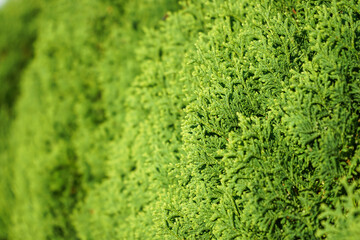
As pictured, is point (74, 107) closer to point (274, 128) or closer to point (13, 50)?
point (274, 128)

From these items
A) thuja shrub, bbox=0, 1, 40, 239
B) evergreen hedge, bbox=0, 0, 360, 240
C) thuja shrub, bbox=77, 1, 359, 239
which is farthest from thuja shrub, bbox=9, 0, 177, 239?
thuja shrub, bbox=0, 1, 40, 239

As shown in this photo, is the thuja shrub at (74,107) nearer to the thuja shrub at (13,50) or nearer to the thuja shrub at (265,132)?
the thuja shrub at (265,132)

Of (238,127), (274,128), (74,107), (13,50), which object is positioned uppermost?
(274,128)

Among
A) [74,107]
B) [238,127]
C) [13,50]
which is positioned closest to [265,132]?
[238,127]

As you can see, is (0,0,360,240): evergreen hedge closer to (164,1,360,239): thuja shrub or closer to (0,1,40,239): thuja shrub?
(164,1,360,239): thuja shrub

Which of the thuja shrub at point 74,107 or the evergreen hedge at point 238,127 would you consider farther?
the thuja shrub at point 74,107

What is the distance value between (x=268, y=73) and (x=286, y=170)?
89 cm

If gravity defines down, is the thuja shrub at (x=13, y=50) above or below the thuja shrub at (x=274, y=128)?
below

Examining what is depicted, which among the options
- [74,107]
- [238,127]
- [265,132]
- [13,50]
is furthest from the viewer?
[13,50]

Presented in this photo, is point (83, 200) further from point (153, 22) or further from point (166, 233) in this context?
point (153, 22)

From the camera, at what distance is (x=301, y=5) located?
7.97ft

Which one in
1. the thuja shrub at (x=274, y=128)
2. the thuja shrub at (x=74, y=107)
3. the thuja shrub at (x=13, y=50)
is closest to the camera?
the thuja shrub at (x=274, y=128)

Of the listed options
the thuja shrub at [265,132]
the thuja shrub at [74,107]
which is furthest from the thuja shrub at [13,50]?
the thuja shrub at [265,132]

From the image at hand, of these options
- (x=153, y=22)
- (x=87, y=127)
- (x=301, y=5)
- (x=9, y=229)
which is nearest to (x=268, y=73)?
(x=301, y=5)
